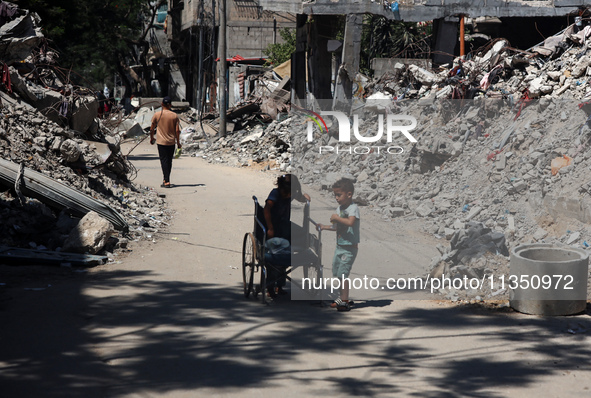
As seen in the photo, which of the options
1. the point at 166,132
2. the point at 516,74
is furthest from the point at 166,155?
the point at 516,74

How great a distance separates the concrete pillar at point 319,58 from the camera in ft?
59.0

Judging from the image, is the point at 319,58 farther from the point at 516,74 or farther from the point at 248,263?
the point at 248,263

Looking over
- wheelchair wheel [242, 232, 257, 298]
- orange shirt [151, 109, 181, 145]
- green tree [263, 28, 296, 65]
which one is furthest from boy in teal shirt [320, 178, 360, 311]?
green tree [263, 28, 296, 65]

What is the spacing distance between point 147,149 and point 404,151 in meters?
10.5

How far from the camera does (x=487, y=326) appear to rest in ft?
17.2

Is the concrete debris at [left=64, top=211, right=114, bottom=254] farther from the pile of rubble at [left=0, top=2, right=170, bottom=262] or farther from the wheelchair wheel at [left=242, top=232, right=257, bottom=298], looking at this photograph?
the wheelchair wheel at [left=242, top=232, right=257, bottom=298]

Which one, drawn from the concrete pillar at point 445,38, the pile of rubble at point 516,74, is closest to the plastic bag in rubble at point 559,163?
the pile of rubble at point 516,74

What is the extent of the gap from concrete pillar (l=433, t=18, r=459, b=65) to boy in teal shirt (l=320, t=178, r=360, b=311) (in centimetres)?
1224

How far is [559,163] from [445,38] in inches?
346

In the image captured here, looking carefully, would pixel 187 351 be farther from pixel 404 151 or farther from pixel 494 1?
pixel 494 1

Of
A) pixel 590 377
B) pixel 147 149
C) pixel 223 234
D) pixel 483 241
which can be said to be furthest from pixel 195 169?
pixel 590 377

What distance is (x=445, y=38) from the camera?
17.0 metres

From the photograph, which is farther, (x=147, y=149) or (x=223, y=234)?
(x=147, y=149)

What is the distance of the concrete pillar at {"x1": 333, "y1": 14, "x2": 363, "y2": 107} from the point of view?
16.4 m
